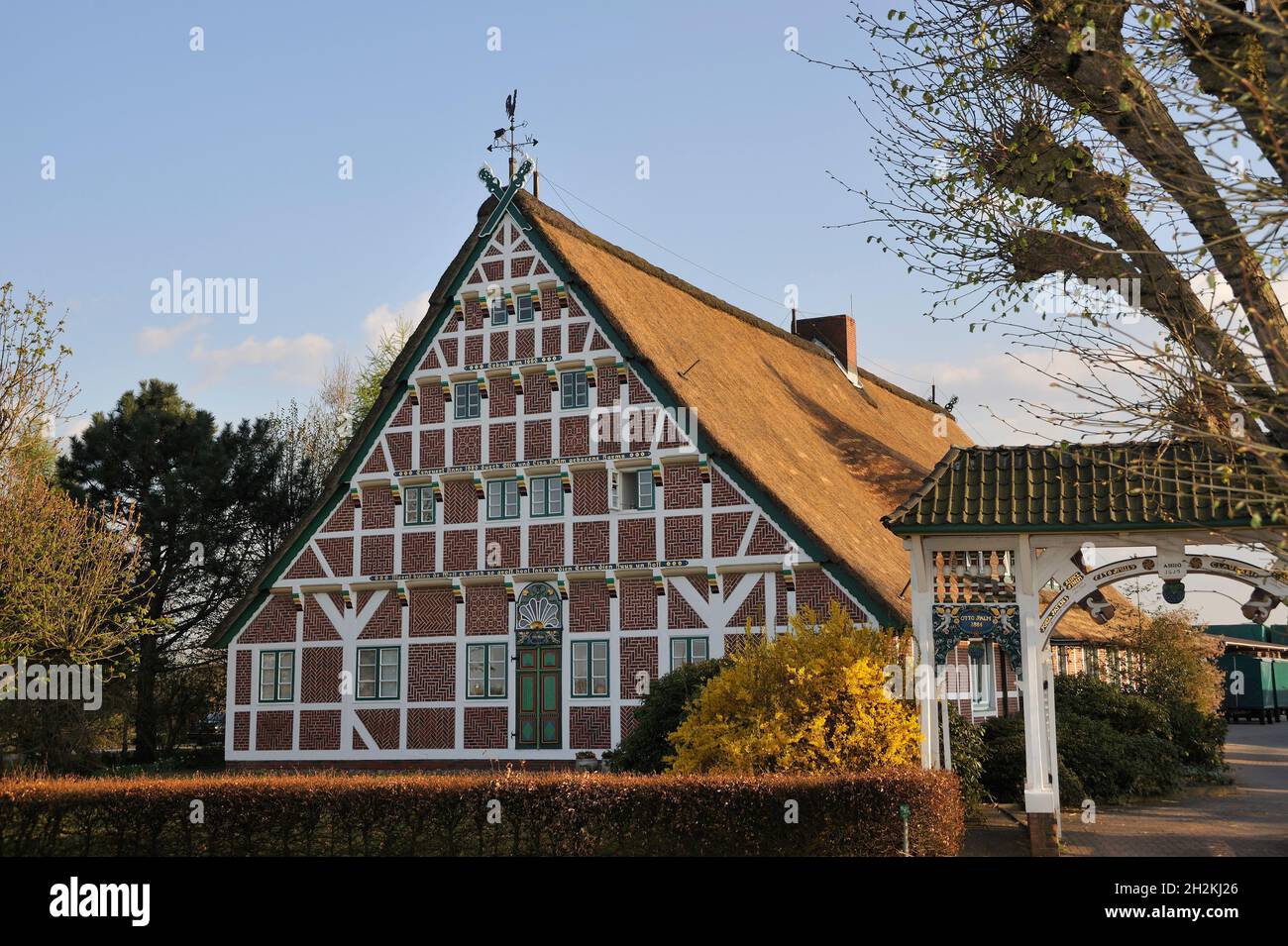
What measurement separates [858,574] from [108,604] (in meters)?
13.6

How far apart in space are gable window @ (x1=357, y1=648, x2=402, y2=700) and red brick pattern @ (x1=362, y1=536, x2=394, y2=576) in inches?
65.1

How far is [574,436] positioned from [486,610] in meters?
3.94

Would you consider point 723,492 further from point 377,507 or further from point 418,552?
point 377,507

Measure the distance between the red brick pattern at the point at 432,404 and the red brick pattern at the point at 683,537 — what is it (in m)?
5.95

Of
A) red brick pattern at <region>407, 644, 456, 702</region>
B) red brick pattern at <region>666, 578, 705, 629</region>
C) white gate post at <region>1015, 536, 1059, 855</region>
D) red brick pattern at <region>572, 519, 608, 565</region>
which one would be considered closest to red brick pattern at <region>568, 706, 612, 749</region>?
red brick pattern at <region>666, 578, 705, 629</region>

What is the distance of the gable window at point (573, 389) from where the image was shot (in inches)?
1038

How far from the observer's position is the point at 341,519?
2812cm

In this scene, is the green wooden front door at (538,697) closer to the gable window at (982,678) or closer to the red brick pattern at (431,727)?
the red brick pattern at (431,727)

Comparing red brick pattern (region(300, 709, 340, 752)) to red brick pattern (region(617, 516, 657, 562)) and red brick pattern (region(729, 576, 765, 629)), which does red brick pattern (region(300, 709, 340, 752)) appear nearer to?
red brick pattern (region(617, 516, 657, 562))

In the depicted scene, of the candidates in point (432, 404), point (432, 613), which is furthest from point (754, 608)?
point (432, 404)

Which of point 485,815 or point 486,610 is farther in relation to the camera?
point 486,610

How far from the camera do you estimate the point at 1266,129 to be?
7750mm

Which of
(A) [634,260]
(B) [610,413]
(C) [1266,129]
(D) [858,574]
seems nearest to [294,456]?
(A) [634,260]
